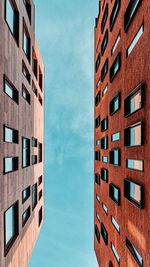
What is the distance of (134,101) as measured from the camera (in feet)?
41.0

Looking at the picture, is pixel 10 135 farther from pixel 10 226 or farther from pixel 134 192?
pixel 134 192

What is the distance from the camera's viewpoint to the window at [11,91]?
13.9 meters

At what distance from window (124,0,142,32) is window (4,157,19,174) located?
13.4 m

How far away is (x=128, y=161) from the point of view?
13672mm

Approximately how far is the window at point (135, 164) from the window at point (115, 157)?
2.28 meters

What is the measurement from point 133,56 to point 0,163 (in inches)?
450

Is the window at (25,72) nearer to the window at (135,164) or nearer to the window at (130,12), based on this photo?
the window at (130,12)

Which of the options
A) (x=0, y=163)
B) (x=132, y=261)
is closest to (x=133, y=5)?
(x=0, y=163)

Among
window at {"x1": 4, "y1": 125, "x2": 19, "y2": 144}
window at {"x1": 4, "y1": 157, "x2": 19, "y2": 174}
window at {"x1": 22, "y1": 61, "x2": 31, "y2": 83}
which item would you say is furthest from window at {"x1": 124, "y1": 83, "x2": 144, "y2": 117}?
window at {"x1": 22, "y1": 61, "x2": 31, "y2": 83}

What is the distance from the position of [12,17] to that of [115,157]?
15.2 meters

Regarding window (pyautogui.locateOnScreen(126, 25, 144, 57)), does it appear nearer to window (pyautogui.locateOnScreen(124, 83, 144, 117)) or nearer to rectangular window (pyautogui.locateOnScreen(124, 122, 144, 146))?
window (pyautogui.locateOnScreen(124, 83, 144, 117))

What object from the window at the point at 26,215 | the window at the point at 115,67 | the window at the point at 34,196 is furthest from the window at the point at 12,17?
the window at the point at 34,196


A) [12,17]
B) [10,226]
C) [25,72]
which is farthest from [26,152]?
[12,17]

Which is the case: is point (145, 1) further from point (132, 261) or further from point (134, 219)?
point (132, 261)
